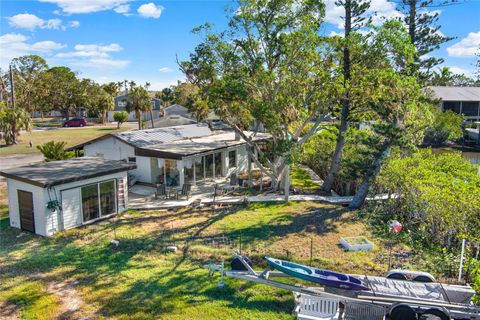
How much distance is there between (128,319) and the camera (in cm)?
863

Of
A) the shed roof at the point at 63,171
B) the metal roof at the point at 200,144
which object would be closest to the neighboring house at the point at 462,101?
the metal roof at the point at 200,144

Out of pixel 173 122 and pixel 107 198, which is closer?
pixel 107 198

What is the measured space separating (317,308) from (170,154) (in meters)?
13.1

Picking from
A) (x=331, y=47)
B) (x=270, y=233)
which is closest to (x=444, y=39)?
(x=331, y=47)

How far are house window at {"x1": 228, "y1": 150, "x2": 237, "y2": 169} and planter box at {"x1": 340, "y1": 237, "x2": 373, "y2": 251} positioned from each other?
12235 millimetres

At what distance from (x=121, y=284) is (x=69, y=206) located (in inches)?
226

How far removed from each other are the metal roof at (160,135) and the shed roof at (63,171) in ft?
12.7

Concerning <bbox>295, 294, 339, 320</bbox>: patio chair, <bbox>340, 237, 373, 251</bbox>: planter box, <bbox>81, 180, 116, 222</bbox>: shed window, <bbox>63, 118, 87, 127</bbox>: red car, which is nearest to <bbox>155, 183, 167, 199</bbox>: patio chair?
<bbox>81, 180, 116, 222</bbox>: shed window

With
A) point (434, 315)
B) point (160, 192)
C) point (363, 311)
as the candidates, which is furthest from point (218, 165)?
point (434, 315)

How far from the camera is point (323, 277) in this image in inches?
349

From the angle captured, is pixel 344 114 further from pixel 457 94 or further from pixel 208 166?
pixel 457 94

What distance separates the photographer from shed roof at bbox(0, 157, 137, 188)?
14048 millimetres

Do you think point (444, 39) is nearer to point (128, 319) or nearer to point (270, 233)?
point (270, 233)

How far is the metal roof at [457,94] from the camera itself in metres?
48.6
